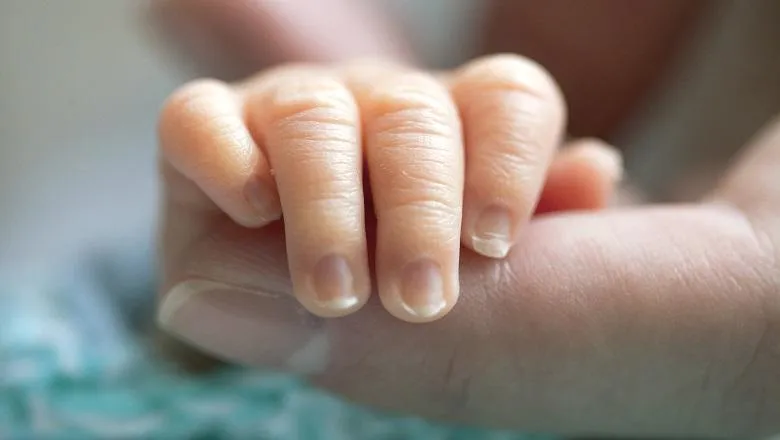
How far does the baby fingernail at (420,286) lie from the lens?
43 cm

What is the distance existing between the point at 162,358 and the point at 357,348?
12.2 inches

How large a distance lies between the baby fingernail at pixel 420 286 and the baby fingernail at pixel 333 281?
0.03 meters

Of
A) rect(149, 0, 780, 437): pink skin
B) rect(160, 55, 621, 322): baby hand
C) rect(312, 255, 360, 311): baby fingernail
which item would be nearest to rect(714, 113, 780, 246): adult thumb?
rect(149, 0, 780, 437): pink skin

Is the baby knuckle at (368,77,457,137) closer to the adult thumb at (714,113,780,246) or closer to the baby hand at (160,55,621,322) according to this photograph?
the baby hand at (160,55,621,322)

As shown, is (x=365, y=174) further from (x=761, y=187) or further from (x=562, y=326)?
(x=761, y=187)

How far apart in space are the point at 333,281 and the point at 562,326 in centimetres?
13

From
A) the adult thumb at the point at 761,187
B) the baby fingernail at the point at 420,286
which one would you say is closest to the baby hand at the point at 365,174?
the baby fingernail at the point at 420,286

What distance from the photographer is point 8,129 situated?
1155 millimetres

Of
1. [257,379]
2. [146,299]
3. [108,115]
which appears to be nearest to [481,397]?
[257,379]

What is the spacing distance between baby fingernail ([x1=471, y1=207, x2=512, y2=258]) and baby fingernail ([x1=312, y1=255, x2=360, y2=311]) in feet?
0.25

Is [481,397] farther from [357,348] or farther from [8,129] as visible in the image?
[8,129]

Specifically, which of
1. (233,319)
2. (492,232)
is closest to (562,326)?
(492,232)

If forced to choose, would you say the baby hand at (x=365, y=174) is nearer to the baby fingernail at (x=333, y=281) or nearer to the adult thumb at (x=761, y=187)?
the baby fingernail at (x=333, y=281)

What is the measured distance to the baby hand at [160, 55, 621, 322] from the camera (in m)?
0.44
